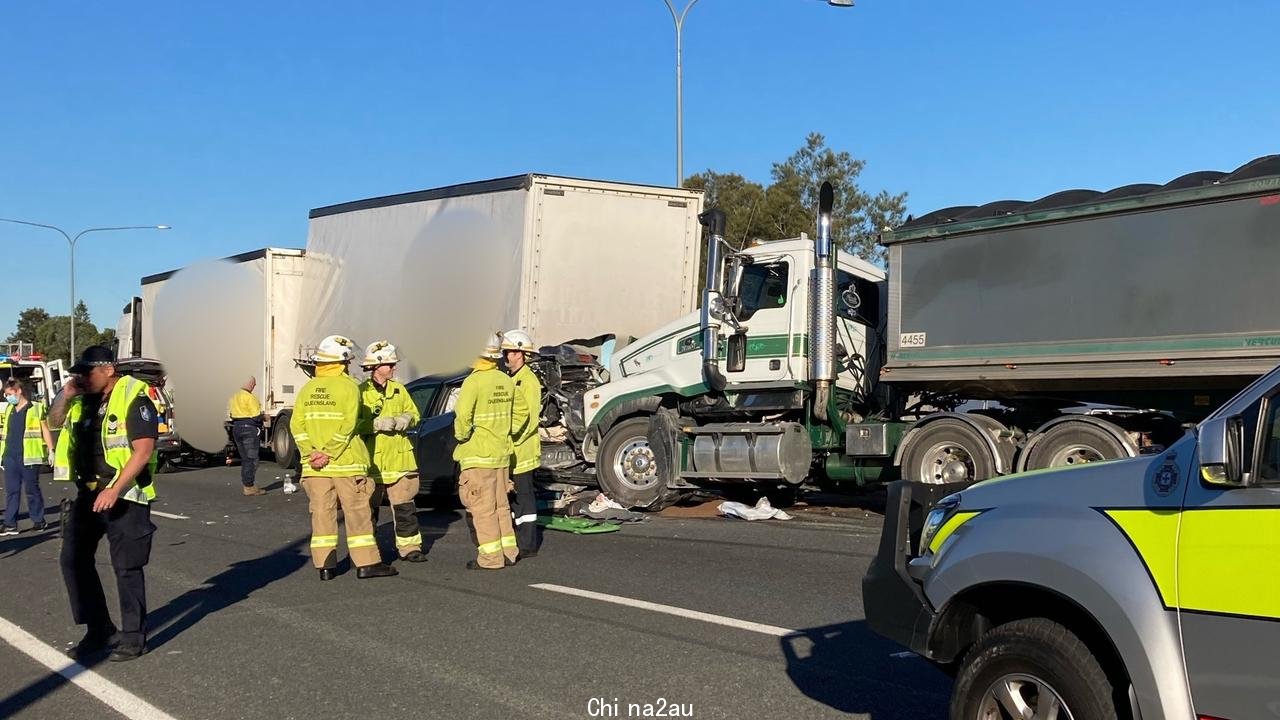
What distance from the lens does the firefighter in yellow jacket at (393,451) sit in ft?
29.2

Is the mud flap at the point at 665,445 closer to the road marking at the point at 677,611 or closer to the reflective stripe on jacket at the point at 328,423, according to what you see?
the road marking at the point at 677,611

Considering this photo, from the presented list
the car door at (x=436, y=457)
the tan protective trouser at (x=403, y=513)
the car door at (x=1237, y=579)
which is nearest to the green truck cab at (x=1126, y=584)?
the car door at (x=1237, y=579)

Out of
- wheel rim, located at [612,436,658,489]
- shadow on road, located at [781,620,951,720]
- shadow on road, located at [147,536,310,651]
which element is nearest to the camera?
shadow on road, located at [781,620,951,720]

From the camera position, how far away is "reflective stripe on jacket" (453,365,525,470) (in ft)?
27.9

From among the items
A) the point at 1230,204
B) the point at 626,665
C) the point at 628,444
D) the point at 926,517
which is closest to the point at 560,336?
the point at 628,444

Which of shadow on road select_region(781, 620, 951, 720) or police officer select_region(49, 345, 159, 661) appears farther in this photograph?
police officer select_region(49, 345, 159, 661)

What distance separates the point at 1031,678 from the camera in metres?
3.32

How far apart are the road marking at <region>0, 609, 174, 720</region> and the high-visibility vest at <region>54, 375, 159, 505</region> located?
0.92 m

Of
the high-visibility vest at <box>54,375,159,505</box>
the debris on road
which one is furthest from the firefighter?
the high-visibility vest at <box>54,375,159,505</box>

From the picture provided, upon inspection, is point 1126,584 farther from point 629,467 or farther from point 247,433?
point 247,433

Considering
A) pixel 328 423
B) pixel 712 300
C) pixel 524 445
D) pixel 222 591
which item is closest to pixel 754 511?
pixel 712 300

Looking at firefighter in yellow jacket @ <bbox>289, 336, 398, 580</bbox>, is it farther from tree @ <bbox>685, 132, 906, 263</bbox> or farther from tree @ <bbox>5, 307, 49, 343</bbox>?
tree @ <bbox>5, 307, 49, 343</bbox>

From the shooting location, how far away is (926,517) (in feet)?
13.6

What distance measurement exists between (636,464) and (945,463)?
369 cm
